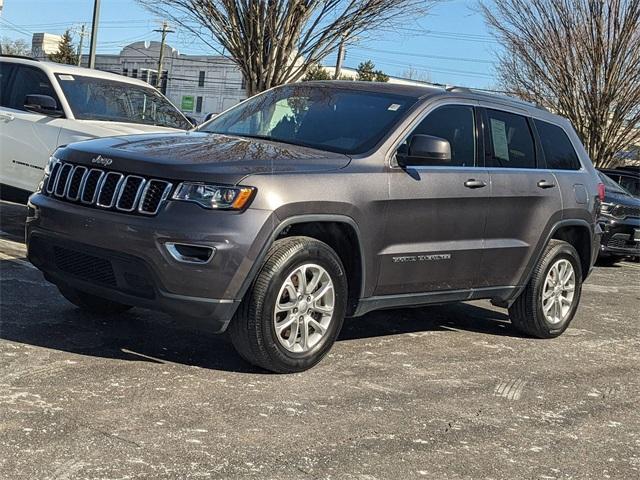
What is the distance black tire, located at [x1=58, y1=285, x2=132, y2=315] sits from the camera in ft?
18.3

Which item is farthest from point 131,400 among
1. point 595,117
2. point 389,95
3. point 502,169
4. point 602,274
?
point 595,117

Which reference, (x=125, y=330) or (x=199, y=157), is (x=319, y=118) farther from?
(x=125, y=330)

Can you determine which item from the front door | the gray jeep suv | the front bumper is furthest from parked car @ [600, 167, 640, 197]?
the front door

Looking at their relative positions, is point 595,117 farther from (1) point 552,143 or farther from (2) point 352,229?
(2) point 352,229

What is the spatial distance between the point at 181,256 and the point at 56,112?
487 cm

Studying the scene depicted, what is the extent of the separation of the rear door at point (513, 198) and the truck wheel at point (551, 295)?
0.24 metres

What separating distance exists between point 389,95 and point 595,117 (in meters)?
17.5

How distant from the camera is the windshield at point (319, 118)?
536cm

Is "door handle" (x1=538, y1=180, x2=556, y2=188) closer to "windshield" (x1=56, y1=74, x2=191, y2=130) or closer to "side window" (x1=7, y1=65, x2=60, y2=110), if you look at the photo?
"windshield" (x1=56, y1=74, x2=191, y2=130)

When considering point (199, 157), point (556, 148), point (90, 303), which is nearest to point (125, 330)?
point (90, 303)

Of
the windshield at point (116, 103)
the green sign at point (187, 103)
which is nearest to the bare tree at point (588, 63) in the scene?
the windshield at point (116, 103)

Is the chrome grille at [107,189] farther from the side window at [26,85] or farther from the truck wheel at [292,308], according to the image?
the side window at [26,85]

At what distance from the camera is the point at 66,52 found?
74.1 m

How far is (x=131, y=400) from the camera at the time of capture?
411 centimetres
